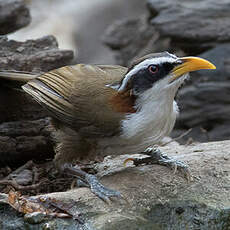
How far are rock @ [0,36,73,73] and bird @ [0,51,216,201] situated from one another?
692mm

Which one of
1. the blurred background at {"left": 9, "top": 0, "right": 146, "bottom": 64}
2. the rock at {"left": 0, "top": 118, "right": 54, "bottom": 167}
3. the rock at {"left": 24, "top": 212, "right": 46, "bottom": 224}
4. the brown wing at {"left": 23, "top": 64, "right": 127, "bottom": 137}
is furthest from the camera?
the blurred background at {"left": 9, "top": 0, "right": 146, "bottom": 64}

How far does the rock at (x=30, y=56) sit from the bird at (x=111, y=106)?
692 mm

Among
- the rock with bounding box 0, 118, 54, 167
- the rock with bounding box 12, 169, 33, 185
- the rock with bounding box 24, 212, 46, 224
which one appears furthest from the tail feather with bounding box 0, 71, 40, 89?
the rock with bounding box 24, 212, 46, 224

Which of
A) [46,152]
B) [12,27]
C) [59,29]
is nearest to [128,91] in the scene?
[46,152]

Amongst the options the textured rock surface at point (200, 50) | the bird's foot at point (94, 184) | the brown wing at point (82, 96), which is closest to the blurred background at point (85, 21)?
the textured rock surface at point (200, 50)

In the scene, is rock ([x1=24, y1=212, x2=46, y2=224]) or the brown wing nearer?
rock ([x1=24, y1=212, x2=46, y2=224])

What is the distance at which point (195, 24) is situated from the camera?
31.9 feet

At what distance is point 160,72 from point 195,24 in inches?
200

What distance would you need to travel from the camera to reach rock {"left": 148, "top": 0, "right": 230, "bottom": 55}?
9.72 metres

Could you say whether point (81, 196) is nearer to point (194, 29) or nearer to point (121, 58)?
point (194, 29)

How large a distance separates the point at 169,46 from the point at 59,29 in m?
5.41

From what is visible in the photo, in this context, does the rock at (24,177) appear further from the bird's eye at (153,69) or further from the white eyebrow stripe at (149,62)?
the bird's eye at (153,69)

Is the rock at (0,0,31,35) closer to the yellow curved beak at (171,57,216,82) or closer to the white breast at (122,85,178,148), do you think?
the white breast at (122,85,178,148)

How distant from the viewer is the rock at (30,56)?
6430 millimetres
